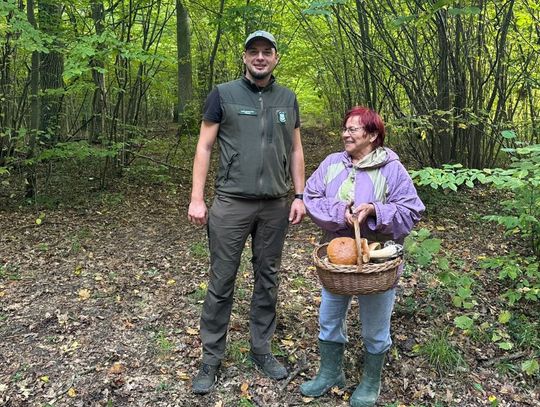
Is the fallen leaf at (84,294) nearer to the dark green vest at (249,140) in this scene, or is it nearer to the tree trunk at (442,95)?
the dark green vest at (249,140)

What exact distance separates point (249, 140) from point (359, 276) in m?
1.09

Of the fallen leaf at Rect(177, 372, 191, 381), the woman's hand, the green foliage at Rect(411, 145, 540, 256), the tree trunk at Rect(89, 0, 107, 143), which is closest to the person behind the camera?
the woman's hand

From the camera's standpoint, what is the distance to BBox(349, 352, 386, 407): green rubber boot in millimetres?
2926

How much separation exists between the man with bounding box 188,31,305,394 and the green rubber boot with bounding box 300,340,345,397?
0.84ft

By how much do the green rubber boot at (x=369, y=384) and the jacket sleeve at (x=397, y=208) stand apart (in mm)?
797

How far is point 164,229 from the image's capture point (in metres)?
6.43

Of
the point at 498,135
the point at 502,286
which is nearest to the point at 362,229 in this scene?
the point at 502,286

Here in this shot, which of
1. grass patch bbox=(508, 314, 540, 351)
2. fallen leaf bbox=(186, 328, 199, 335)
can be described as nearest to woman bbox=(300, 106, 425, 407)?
fallen leaf bbox=(186, 328, 199, 335)

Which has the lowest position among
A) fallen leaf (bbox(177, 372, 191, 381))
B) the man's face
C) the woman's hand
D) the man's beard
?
fallen leaf (bbox(177, 372, 191, 381))

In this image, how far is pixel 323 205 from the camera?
8.74 feet

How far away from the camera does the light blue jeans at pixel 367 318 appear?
2.74 m

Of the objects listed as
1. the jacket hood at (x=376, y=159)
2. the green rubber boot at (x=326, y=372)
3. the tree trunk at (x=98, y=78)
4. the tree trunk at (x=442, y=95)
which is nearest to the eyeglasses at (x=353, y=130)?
the jacket hood at (x=376, y=159)

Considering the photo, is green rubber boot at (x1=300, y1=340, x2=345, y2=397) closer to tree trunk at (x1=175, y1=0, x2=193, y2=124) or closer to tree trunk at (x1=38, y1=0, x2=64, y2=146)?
tree trunk at (x1=38, y1=0, x2=64, y2=146)

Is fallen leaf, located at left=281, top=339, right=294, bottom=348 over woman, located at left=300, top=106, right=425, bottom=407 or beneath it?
beneath
